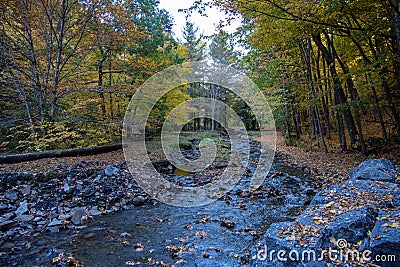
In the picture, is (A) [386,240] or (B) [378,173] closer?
(A) [386,240]

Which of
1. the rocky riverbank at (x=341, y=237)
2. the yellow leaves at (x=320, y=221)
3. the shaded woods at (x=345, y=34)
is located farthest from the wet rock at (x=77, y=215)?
the shaded woods at (x=345, y=34)

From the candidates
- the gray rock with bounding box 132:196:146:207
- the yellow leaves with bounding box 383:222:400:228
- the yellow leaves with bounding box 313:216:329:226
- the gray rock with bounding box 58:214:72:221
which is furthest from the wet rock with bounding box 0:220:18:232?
the yellow leaves with bounding box 383:222:400:228

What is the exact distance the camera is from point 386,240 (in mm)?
2428

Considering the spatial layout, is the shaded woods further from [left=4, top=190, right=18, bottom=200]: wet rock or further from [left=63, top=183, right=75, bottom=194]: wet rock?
[left=4, top=190, right=18, bottom=200]: wet rock

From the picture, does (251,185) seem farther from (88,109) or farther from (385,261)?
(88,109)

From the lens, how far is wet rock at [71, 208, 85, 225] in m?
5.23

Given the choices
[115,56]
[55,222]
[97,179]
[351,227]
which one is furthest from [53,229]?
[115,56]

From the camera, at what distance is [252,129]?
121 ft

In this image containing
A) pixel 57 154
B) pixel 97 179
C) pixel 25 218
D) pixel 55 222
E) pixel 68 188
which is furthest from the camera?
pixel 57 154

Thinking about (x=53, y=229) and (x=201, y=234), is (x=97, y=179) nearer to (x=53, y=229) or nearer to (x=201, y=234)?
(x=53, y=229)

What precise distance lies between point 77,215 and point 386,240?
5631 mm

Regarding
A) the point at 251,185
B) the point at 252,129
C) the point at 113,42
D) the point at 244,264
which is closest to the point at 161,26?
the point at 113,42

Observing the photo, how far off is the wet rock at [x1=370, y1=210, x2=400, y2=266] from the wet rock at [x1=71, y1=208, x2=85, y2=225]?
530 centimetres

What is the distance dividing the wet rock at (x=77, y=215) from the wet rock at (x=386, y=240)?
5.30 metres
